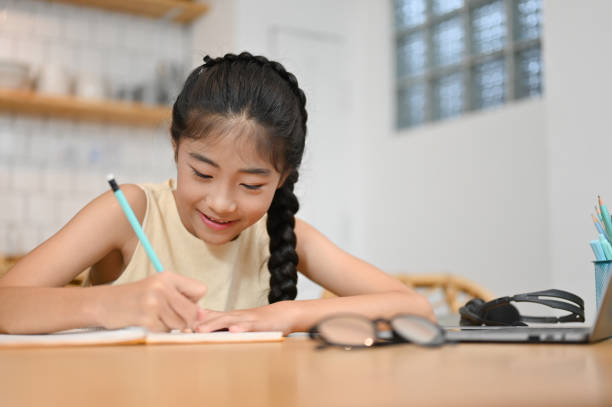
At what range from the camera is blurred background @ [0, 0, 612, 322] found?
9.81ft

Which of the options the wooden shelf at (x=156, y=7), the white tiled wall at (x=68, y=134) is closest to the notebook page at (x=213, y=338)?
the white tiled wall at (x=68, y=134)

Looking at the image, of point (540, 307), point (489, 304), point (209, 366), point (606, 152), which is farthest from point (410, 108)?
point (209, 366)

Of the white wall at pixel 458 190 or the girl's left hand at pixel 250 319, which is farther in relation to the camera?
the white wall at pixel 458 190

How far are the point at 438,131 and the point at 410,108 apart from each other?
1.14 feet

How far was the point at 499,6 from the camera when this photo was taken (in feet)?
10.2

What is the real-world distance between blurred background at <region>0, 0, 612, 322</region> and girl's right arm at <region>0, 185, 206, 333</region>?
1.88m

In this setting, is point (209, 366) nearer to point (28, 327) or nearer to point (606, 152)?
point (28, 327)

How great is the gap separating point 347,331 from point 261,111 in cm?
62

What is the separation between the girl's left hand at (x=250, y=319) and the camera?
81 cm

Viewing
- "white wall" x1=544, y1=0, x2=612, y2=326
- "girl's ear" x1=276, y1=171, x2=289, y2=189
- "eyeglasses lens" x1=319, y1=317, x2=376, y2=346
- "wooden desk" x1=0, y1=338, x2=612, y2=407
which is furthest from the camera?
"white wall" x1=544, y1=0, x2=612, y2=326

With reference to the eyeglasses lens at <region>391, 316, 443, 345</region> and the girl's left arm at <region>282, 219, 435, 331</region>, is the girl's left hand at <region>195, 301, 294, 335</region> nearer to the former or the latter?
the girl's left arm at <region>282, 219, 435, 331</region>

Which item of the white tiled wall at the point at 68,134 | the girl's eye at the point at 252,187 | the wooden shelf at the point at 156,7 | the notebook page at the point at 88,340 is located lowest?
the notebook page at the point at 88,340

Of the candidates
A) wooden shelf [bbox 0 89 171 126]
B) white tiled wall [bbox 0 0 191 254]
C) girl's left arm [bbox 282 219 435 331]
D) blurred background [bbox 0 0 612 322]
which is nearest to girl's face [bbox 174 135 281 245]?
girl's left arm [bbox 282 219 435 331]

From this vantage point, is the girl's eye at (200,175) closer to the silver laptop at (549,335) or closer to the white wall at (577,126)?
the silver laptop at (549,335)
